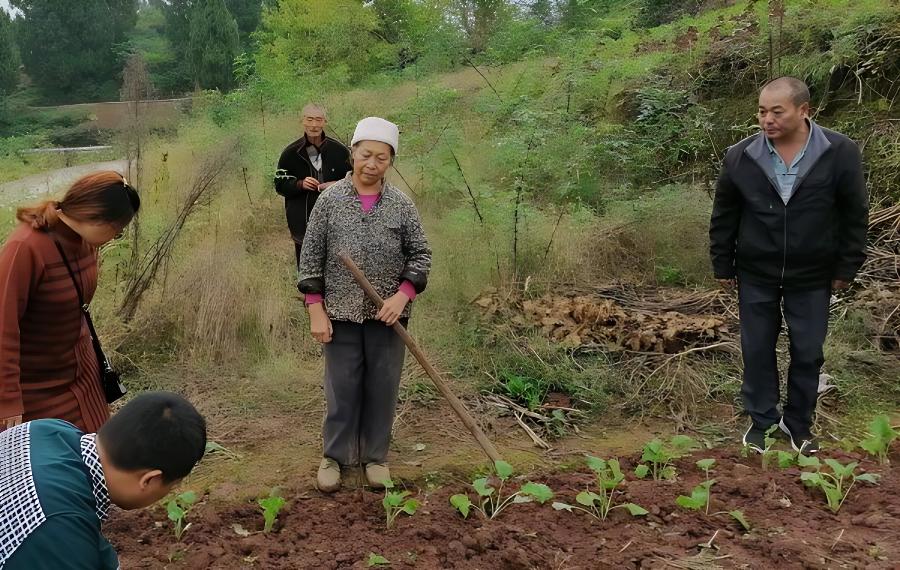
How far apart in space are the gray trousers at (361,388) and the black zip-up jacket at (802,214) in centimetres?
180

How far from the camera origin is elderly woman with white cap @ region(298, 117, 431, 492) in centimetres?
307

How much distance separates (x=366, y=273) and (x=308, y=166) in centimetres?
236

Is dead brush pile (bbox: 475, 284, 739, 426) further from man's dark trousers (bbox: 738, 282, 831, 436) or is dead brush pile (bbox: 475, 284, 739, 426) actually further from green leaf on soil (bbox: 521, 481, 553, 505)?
green leaf on soil (bbox: 521, 481, 553, 505)

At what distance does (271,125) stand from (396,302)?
894cm

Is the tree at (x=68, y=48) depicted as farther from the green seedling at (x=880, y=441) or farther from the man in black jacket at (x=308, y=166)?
the green seedling at (x=880, y=441)

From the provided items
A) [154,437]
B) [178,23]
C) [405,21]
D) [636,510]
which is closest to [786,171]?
[636,510]

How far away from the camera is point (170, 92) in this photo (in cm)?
3662

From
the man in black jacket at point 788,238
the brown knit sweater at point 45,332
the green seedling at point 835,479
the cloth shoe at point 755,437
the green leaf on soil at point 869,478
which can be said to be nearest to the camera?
the brown knit sweater at point 45,332

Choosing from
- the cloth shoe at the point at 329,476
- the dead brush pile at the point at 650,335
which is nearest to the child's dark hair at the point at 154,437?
the cloth shoe at the point at 329,476

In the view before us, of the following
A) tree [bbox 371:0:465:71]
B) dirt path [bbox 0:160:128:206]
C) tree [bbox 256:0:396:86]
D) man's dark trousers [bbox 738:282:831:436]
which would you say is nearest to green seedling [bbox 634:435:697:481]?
man's dark trousers [bbox 738:282:831:436]

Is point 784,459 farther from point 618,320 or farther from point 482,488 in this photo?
point 618,320

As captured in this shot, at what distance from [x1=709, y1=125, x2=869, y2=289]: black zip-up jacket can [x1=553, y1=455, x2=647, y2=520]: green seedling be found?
53.6 inches

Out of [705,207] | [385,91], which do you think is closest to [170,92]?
[385,91]

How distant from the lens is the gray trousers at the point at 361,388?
10.5ft
